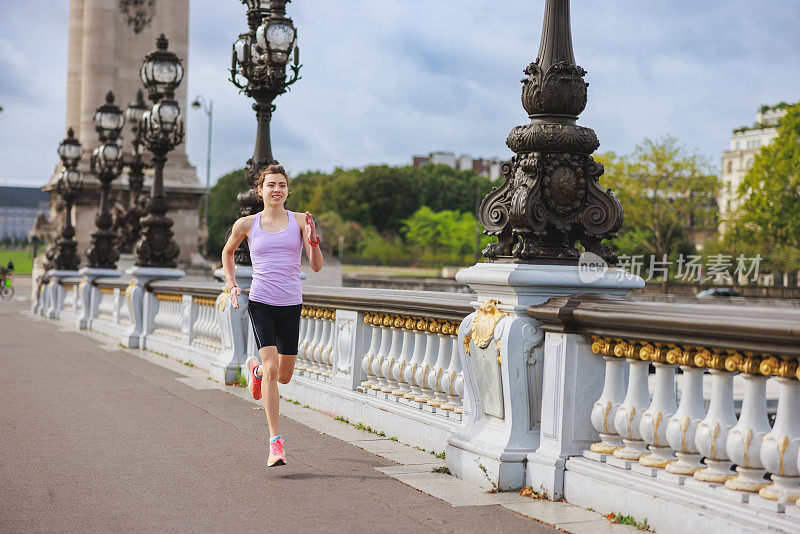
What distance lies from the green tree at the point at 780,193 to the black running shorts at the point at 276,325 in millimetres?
66229

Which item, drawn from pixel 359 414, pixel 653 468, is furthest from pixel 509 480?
pixel 359 414

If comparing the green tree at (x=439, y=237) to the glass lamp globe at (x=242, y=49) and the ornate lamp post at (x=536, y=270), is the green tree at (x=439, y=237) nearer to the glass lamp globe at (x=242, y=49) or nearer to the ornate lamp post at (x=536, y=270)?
the glass lamp globe at (x=242, y=49)

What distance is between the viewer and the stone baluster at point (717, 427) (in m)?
4.96

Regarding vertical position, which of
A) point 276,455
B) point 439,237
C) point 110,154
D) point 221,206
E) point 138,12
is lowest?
point 276,455

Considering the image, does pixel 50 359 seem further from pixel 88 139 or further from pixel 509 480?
pixel 88 139

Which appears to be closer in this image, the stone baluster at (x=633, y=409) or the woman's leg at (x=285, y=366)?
the stone baluster at (x=633, y=409)

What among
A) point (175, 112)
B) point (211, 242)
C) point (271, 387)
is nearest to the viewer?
point (271, 387)

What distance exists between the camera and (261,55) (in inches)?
521

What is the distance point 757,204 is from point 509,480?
6717 cm

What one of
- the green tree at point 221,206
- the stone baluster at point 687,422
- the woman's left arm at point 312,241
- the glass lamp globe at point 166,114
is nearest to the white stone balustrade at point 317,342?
the woman's left arm at point 312,241

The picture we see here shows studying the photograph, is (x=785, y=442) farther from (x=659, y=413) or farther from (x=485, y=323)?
(x=485, y=323)

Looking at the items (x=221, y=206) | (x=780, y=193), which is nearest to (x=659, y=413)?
(x=780, y=193)

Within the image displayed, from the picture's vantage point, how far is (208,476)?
683cm

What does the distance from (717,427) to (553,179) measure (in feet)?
6.76
